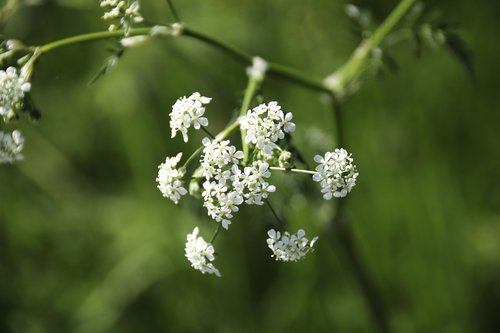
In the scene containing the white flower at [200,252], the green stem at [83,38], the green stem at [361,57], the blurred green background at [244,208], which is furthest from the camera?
the blurred green background at [244,208]

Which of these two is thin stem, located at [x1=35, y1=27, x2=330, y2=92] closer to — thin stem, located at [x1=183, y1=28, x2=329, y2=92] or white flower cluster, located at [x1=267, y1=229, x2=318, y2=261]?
thin stem, located at [x1=183, y1=28, x2=329, y2=92]

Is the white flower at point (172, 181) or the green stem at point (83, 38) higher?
the green stem at point (83, 38)

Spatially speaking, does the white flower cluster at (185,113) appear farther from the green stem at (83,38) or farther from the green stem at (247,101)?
the green stem at (83,38)

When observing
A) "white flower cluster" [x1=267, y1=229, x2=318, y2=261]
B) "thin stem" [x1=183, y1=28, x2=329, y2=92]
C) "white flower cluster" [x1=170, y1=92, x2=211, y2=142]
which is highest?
"white flower cluster" [x1=170, y1=92, x2=211, y2=142]

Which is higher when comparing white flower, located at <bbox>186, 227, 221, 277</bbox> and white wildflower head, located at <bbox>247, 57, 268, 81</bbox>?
white wildflower head, located at <bbox>247, 57, 268, 81</bbox>

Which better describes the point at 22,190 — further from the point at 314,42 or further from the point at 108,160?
the point at 314,42

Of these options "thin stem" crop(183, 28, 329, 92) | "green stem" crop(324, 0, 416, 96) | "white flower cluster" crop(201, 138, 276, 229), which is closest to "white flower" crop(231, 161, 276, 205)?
"white flower cluster" crop(201, 138, 276, 229)

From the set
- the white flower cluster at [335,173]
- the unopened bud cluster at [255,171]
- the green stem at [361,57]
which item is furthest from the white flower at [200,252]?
the green stem at [361,57]
